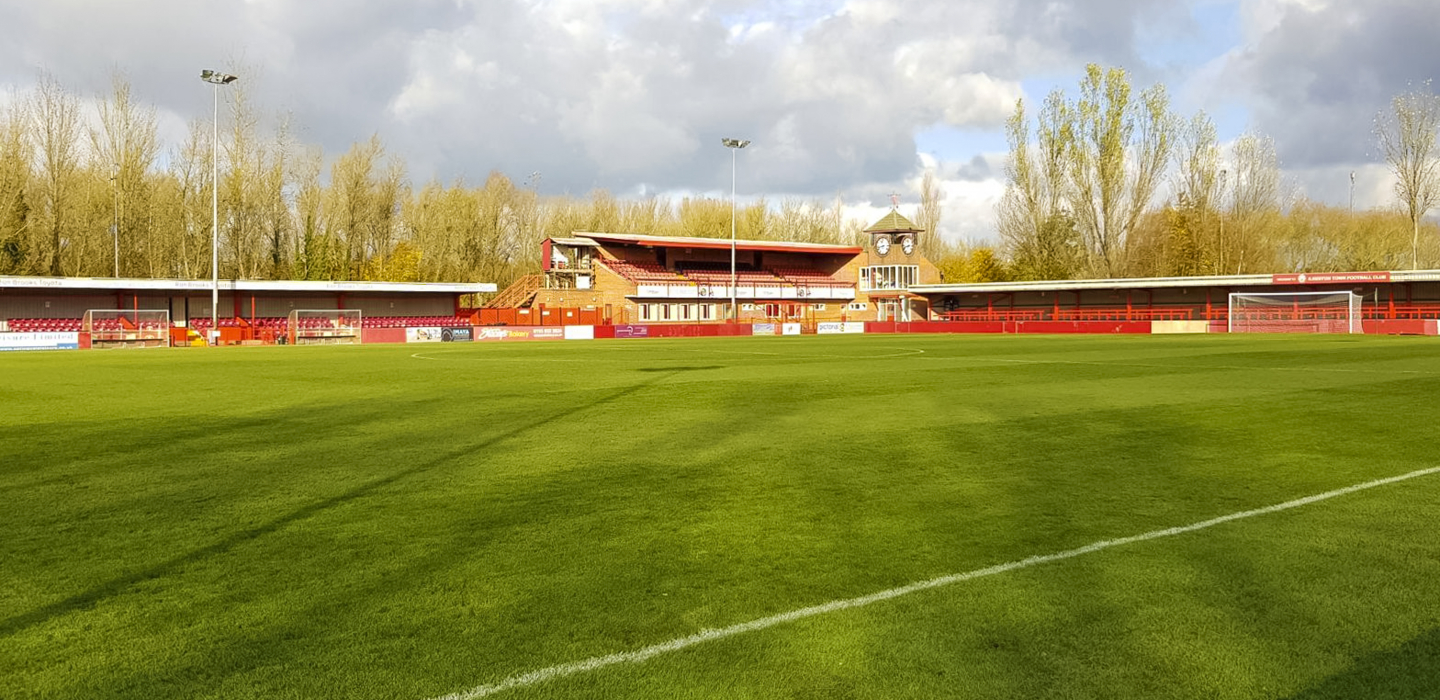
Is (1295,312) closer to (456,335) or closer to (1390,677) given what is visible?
(456,335)

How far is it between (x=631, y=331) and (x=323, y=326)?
804 inches

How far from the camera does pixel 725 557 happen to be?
5.86 m

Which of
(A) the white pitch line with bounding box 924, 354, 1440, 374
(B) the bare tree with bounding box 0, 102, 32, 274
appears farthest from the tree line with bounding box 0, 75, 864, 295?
(A) the white pitch line with bounding box 924, 354, 1440, 374

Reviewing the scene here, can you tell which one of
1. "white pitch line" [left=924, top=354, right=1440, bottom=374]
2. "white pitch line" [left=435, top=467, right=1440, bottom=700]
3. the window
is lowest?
"white pitch line" [left=435, top=467, right=1440, bottom=700]

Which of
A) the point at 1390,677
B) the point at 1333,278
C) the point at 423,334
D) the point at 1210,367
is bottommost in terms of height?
the point at 1390,677

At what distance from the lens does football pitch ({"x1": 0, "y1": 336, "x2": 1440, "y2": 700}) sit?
400 cm

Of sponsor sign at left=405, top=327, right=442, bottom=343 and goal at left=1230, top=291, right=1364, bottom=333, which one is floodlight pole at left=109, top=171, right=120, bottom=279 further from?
goal at left=1230, top=291, right=1364, bottom=333

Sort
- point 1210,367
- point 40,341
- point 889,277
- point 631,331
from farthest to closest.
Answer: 1. point 889,277
2. point 631,331
3. point 40,341
4. point 1210,367

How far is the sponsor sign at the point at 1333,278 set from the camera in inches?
2298

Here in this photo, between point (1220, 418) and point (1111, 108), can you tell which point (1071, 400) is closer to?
point (1220, 418)

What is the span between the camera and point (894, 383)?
19.6 metres

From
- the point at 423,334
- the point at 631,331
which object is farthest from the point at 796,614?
the point at 631,331

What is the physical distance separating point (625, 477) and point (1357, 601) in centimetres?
580

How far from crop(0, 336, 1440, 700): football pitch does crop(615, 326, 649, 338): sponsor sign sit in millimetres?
52218
